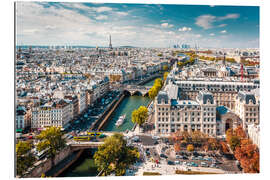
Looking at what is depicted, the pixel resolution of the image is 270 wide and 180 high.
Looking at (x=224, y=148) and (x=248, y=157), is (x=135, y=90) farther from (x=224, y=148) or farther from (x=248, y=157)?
(x=248, y=157)

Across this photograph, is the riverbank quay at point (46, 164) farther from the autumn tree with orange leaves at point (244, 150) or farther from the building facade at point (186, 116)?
the autumn tree with orange leaves at point (244, 150)

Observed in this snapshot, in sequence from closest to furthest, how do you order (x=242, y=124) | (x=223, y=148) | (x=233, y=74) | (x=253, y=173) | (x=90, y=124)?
(x=253, y=173)
(x=223, y=148)
(x=242, y=124)
(x=90, y=124)
(x=233, y=74)

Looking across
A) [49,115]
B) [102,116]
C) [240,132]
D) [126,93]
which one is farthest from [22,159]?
[126,93]

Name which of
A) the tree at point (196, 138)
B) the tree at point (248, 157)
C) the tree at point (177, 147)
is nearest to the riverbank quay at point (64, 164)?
the tree at point (177, 147)

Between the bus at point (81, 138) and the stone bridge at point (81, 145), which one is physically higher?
the bus at point (81, 138)

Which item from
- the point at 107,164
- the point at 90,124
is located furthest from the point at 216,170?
the point at 90,124
